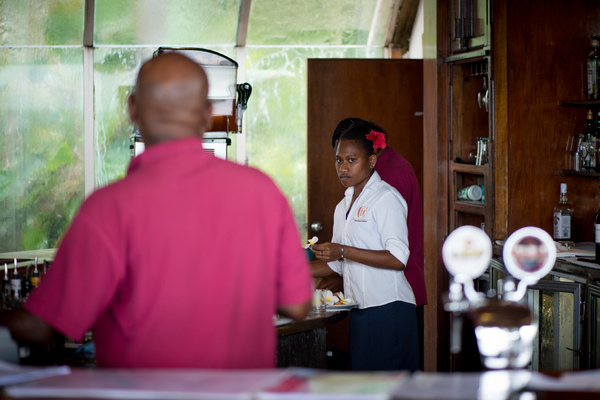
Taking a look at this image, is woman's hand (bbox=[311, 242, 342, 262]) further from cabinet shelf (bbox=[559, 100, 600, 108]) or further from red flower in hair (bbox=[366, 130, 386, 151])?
cabinet shelf (bbox=[559, 100, 600, 108])

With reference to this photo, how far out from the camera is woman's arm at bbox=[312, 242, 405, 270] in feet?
9.21

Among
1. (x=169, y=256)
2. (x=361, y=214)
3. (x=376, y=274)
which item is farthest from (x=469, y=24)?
(x=169, y=256)

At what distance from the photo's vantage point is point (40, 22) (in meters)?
5.38

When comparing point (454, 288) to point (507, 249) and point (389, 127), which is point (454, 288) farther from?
point (389, 127)

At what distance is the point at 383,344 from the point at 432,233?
1642 millimetres

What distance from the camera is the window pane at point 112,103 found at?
556 cm

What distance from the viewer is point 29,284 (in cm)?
223

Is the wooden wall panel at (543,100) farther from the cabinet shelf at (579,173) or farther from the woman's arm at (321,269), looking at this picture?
the woman's arm at (321,269)

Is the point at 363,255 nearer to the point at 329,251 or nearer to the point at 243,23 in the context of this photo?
the point at 329,251

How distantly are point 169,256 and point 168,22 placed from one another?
450cm

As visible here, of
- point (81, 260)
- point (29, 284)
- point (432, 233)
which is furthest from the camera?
point (432, 233)

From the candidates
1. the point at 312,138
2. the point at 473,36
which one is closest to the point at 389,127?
the point at 312,138

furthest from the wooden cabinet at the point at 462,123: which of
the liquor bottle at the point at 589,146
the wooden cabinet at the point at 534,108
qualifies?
the liquor bottle at the point at 589,146

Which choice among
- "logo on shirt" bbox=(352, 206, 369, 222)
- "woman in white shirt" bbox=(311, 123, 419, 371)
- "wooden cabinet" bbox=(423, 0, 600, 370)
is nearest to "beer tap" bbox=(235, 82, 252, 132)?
"woman in white shirt" bbox=(311, 123, 419, 371)
